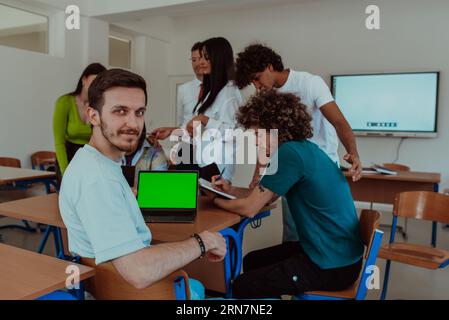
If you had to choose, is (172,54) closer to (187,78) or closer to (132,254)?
(187,78)

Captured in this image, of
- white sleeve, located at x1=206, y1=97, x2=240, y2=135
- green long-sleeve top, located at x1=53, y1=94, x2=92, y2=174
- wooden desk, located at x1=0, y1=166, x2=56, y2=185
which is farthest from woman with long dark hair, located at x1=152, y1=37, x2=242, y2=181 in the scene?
wooden desk, located at x1=0, y1=166, x2=56, y2=185

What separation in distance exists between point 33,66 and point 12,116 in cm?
68

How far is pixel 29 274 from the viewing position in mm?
1125

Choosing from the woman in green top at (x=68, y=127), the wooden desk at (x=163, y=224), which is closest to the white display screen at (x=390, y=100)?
the woman in green top at (x=68, y=127)

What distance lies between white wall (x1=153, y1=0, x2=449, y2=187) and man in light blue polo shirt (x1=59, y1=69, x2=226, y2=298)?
5.11 m

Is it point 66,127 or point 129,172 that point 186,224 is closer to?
point 129,172

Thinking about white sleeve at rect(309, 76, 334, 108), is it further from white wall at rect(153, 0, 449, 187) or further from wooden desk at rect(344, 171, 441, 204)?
white wall at rect(153, 0, 449, 187)

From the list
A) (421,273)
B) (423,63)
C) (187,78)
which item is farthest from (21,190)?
(423,63)

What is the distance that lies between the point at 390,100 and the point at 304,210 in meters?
4.58

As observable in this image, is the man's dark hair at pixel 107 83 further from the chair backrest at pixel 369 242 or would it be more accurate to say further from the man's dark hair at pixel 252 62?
the man's dark hair at pixel 252 62

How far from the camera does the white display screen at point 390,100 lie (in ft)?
17.8

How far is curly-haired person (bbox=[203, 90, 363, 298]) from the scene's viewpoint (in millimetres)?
1617

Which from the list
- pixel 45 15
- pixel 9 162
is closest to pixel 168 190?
pixel 9 162
